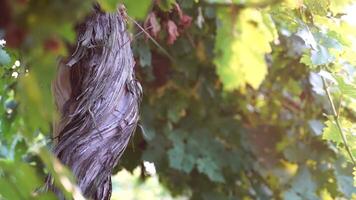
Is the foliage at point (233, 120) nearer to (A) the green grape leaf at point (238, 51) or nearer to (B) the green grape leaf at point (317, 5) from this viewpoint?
(B) the green grape leaf at point (317, 5)

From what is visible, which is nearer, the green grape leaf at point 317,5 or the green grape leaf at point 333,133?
the green grape leaf at point 317,5

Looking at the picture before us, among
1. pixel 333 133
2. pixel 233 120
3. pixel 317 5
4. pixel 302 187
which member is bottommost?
pixel 302 187

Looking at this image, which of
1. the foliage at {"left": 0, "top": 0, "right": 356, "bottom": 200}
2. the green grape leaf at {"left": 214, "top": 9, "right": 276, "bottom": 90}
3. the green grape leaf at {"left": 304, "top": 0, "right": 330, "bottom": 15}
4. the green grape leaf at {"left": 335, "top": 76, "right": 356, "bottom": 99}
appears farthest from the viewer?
the foliage at {"left": 0, "top": 0, "right": 356, "bottom": 200}

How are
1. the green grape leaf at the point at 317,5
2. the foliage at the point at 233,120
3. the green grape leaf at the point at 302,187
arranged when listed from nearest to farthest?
the green grape leaf at the point at 317,5 → the foliage at the point at 233,120 → the green grape leaf at the point at 302,187

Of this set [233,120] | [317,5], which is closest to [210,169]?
[233,120]

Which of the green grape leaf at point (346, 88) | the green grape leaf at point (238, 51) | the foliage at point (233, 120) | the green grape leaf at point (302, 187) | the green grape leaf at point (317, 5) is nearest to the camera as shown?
the green grape leaf at point (238, 51)

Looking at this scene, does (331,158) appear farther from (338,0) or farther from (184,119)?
(338,0)

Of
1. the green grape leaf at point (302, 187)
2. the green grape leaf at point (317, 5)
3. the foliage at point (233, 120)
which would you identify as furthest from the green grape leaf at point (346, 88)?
the green grape leaf at point (302, 187)

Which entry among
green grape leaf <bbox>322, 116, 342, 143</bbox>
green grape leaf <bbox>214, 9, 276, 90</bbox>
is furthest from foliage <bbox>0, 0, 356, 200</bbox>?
green grape leaf <bbox>214, 9, 276, 90</bbox>

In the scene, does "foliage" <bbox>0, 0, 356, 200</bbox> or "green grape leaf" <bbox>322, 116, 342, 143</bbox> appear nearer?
"green grape leaf" <bbox>322, 116, 342, 143</bbox>

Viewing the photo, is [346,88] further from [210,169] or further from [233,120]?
[233,120]

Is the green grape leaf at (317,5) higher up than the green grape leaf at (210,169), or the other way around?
the green grape leaf at (317,5)

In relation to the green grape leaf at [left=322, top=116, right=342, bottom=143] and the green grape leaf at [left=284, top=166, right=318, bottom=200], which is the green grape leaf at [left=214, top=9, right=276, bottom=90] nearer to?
the green grape leaf at [left=322, top=116, right=342, bottom=143]
